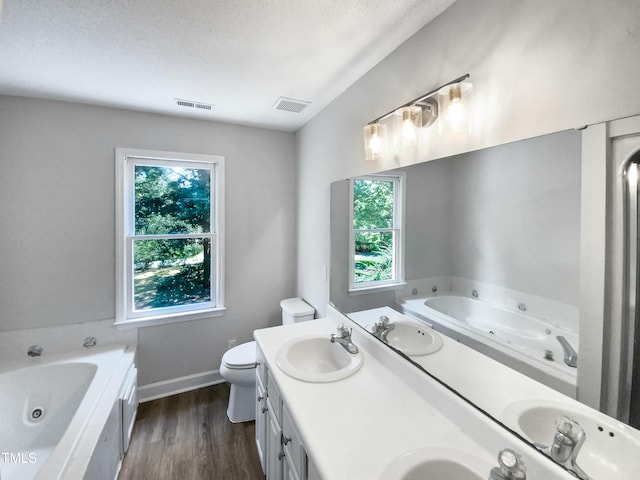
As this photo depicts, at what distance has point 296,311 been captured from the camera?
2.55m

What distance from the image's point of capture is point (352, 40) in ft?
4.83

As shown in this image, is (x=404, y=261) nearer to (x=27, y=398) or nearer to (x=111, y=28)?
(x=111, y=28)

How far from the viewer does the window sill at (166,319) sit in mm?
2399

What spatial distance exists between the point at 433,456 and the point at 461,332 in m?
0.46

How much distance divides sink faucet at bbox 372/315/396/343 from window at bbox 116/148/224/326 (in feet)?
5.56

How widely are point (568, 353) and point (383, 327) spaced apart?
2.64 ft

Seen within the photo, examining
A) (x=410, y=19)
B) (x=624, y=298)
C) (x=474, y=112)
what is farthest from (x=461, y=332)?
(x=410, y=19)

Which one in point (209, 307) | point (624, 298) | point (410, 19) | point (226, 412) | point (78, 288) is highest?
point (410, 19)

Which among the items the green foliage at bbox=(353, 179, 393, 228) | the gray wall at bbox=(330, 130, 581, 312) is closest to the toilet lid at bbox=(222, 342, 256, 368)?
the green foliage at bbox=(353, 179, 393, 228)

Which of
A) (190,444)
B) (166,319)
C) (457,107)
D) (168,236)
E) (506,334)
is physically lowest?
(190,444)

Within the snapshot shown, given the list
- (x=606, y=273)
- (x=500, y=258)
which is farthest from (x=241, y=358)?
(x=606, y=273)

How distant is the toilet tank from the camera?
2518 millimetres

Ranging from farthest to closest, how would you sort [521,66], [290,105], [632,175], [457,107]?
[290,105], [457,107], [521,66], [632,175]

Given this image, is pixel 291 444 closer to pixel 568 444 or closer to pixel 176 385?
pixel 568 444
